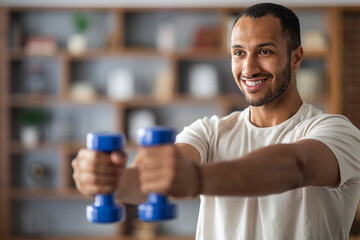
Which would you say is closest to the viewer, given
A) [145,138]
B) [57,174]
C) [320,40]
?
[145,138]

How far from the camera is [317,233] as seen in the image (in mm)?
1599

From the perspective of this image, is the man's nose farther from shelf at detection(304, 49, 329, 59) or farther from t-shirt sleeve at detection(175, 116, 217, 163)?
shelf at detection(304, 49, 329, 59)

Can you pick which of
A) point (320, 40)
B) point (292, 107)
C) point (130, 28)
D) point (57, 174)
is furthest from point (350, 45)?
point (292, 107)

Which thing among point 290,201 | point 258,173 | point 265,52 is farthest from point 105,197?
point 265,52

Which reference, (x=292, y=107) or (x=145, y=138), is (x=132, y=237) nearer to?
(x=292, y=107)

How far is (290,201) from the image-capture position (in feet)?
5.29

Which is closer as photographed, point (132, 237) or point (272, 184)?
point (272, 184)

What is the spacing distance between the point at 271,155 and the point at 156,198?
0.32 m

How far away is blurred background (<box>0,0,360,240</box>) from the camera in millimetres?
5258

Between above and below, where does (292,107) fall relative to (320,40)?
below

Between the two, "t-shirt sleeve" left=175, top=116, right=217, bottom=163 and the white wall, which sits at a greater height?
the white wall

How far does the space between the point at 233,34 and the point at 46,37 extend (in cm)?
399

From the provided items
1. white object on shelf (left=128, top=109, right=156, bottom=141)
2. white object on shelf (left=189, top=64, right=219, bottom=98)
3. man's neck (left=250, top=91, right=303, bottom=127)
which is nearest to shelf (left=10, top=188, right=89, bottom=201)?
white object on shelf (left=128, top=109, right=156, bottom=141)

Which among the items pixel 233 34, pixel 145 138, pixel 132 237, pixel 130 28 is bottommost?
pixel 132 237
